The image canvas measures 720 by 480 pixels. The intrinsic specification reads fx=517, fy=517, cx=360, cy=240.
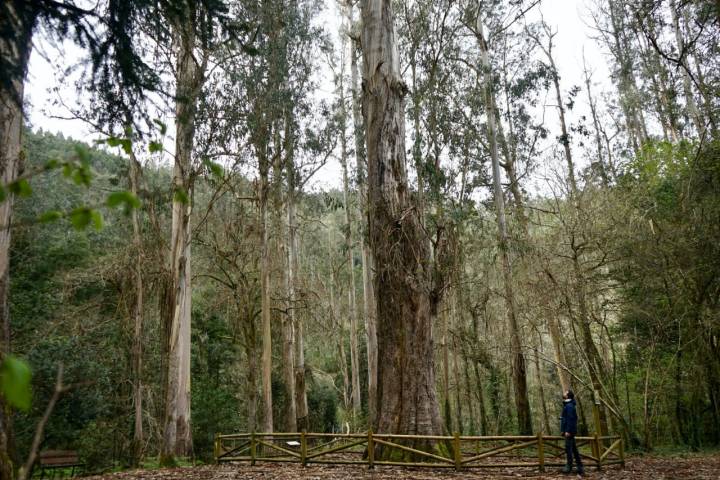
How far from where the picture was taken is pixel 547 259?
45.5ft

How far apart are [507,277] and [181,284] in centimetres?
909

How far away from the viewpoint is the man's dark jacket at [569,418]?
28.8ft

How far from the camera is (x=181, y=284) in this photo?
43.6 feet

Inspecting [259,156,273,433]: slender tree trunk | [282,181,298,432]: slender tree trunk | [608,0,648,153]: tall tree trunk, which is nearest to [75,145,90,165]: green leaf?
[259,156,273,433]: slender tree trunk

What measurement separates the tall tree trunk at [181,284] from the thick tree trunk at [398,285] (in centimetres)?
479

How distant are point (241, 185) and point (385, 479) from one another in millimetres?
13650

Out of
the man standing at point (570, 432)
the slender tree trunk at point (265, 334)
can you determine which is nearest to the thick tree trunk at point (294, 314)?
the slender tree trunk at point (265, 334)

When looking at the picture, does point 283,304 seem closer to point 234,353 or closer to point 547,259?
point 234,353

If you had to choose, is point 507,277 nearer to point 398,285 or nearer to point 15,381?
point 398,285

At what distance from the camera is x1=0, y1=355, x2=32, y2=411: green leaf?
34.7 inches

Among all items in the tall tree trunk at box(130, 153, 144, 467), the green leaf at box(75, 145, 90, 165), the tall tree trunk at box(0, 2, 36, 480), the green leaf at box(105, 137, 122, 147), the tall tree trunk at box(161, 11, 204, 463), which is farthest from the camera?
the tall tree trunk at box(130, 153, 144, 467)

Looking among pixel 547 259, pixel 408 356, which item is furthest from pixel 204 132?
pixel 547 259

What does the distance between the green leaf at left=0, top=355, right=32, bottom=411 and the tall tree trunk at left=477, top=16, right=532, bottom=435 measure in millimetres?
14276

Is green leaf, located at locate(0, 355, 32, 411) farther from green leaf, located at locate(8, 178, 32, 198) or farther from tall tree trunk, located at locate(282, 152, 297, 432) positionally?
tall tree trunk, located at locate(282, 152, 297, 432)
